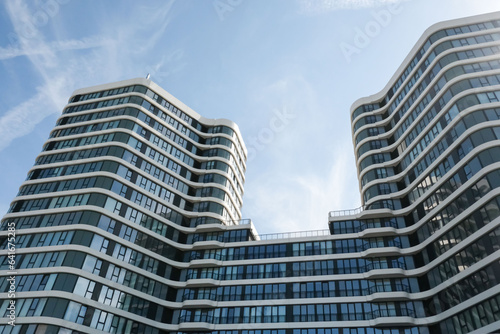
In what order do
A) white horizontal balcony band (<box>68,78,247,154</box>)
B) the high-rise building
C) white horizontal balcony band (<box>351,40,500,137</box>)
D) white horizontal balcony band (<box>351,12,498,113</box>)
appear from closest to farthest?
1. the high-rise building
2. white horizontal balcony band (<box>351,40,500,137</box>)
3. white horizontal balcony band (<box>351,12,498,113</box>)
4. white horizontal balcony band (<box>68,78,247,154</box>)

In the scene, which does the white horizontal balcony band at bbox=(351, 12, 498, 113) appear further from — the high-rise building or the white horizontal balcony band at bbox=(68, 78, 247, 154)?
the white horizontal balcony band at bbox=(68, 78, 247, 154)

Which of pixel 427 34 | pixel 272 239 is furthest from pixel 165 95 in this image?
pixel 427 34

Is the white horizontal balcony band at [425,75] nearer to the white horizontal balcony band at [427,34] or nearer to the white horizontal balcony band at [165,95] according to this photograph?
the white horizontal balcony band at [427,34]

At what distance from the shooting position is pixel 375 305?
49312 millimetres

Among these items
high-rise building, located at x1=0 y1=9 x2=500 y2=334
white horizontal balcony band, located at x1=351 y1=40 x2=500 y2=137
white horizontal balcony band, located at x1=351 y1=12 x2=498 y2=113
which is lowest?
high-rise building, located at x1=0 y1=9 x2=500 y2=334

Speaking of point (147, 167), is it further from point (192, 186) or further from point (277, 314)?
point (277, 314)

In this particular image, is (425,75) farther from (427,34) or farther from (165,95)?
(165,95)

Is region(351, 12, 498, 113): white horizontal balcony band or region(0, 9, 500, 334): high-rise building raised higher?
region(351, 12, 498, 113): white horizontal balcony band

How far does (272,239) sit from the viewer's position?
59844 millimetres

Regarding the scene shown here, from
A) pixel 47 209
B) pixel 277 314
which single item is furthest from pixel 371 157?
pixel 47 209

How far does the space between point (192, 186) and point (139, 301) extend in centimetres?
2200

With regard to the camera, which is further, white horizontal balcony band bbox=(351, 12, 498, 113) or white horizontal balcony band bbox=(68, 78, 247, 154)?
white horizontal balcony band bbox=(68, 78, 247, 154)

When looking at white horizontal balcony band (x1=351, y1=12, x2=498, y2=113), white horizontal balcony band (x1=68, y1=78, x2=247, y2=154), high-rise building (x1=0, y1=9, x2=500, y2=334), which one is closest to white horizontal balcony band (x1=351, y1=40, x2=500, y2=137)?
high-rise building (x1=0, y1=9, x2=500, y2=334)

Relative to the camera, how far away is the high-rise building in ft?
144
